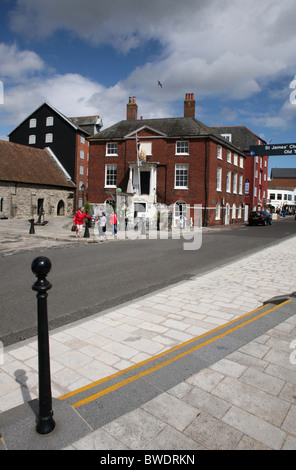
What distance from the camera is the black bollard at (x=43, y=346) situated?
2.26 m

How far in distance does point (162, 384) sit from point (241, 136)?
150 feet

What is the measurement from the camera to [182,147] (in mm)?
30844

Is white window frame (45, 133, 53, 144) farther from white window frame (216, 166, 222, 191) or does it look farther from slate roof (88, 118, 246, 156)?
white window frame (216, 166, 222, 191)

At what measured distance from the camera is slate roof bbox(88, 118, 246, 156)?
30453 mm

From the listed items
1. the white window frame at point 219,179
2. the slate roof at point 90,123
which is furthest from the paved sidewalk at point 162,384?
the slate roof at point 90,123

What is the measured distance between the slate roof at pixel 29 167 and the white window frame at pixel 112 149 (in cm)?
768

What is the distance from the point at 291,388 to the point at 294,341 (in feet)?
3.38

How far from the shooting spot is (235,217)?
129 ft

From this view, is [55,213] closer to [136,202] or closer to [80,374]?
[136,202]

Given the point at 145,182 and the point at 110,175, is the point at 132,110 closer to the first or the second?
the point at 110,175

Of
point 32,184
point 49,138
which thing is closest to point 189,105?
point 32,184

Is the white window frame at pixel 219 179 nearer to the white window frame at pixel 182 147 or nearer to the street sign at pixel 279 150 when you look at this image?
the white window frame at pixel 182 147

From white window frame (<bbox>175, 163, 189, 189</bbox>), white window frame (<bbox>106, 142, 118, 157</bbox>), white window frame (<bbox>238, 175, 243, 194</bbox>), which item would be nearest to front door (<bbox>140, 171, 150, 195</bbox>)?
white window frame (<bbox>175, 163, 189, 189</bbox>)
